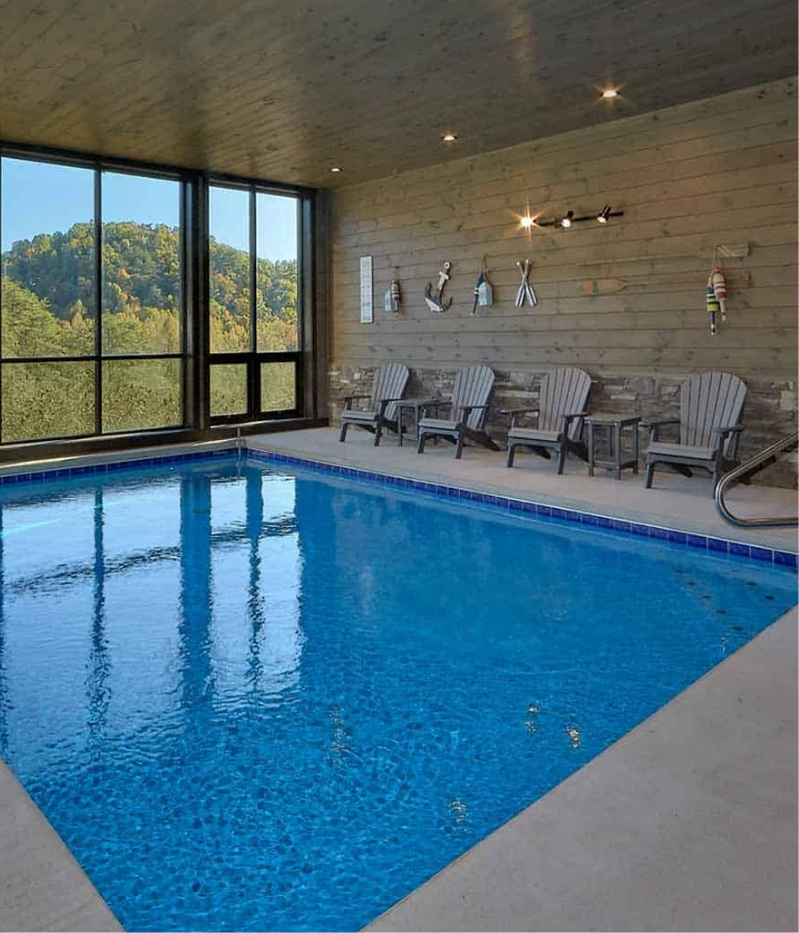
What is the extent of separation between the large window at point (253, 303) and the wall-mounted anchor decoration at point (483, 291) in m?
2.62

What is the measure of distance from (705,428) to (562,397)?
4.43 feet

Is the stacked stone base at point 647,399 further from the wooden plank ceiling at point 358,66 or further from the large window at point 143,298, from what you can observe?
the wooden plank ceiling at point 358,66

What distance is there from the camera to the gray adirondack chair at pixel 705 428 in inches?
229

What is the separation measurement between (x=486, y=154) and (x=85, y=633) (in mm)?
5922

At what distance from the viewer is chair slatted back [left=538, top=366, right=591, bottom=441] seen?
7180 mm

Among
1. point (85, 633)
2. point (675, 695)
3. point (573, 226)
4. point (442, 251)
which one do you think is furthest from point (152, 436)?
point (675, 695)

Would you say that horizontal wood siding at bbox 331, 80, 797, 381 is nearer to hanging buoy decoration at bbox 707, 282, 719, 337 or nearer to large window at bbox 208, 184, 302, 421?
hanging buoy decoration at bbox 707, 282, 719, 337

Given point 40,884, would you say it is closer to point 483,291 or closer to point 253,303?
point 483,291

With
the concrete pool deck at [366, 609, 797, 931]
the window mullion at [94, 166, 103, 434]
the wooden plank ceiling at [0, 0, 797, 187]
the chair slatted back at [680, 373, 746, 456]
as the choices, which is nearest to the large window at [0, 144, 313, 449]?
the window mullion at [94, 166, 103, 434]

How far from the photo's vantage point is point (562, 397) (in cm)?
736

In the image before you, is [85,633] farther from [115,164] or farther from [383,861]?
[115,164]

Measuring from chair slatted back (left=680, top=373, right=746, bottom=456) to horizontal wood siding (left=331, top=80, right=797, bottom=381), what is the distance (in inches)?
5.5

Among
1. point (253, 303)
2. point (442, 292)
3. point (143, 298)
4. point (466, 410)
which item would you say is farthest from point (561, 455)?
point (143, 298)

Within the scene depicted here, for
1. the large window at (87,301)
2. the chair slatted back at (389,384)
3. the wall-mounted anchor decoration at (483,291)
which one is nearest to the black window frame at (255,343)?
the large window at (87,301)
